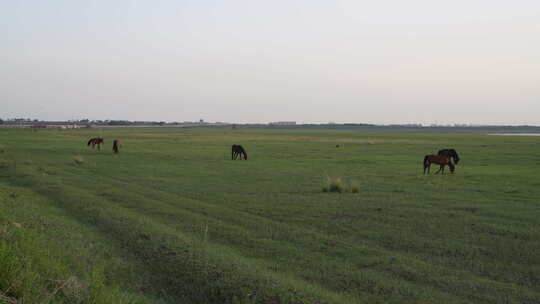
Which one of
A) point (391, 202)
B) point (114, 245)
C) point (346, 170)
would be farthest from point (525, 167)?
point (114, 245)

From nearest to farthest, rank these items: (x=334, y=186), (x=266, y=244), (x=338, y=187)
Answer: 1. (x=266, y=244)
2. (x=338, y=187)
3. (x=334, y=186)

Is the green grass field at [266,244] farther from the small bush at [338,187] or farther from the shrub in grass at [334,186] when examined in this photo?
the shrub in grass at [334,186]

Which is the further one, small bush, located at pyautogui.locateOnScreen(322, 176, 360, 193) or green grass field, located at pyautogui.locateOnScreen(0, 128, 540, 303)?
small bush, located at pyautogui.locateOnScreen(322, 176, 360, 193)

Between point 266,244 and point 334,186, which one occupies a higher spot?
point 334,186

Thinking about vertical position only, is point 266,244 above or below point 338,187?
below

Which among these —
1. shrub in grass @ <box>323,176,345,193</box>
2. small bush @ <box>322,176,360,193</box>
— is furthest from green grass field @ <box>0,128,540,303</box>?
shrub in grass @ <box>323,176,345,193</box>

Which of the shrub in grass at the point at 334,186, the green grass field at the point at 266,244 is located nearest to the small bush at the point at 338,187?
the shrub in grass at the point at 334,186

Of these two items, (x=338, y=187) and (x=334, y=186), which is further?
(x=334, y=186)

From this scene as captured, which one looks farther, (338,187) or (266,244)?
(338,187)

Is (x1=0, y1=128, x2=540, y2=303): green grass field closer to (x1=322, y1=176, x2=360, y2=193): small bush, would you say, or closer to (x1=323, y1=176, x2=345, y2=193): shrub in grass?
(x1=322, y1=176, x2=360, y2=193): small bush

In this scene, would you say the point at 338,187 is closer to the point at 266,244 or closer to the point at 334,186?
the point at 334,186

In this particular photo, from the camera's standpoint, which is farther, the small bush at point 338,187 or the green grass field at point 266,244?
the small bush at point 338,187

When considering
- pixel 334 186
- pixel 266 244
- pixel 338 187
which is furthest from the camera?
pixel 334 186

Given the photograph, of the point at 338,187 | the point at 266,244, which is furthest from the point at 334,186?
the point at 266,244
